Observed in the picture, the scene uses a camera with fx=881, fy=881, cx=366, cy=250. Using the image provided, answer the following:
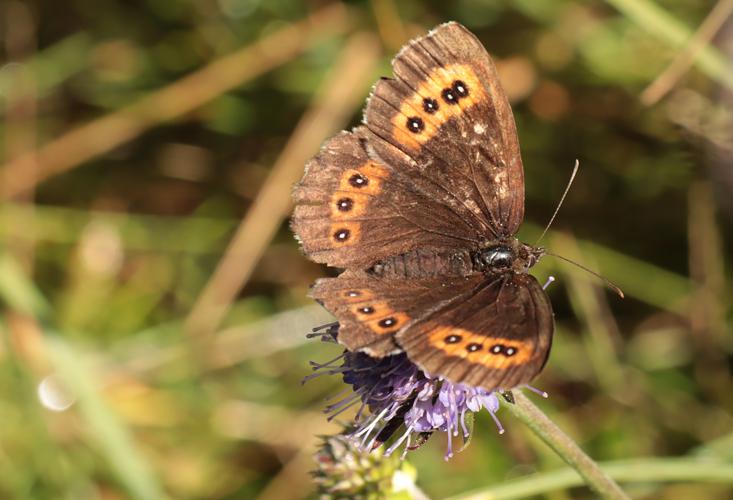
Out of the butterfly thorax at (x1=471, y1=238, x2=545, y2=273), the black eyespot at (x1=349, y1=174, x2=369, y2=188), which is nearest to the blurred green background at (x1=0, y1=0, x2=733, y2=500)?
the butterfly thorax at (x1=471, y1=238, x2=545, y2=273)

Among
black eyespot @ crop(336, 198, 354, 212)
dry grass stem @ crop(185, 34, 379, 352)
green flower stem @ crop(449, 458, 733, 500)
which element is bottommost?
green flower stem @ crop(449, 458, 733, 500)

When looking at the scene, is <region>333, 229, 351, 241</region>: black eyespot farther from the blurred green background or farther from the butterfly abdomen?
the blurred green background

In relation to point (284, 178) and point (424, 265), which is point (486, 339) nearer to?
point (424, 265)

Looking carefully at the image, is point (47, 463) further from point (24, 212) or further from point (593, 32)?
point (593, 32)

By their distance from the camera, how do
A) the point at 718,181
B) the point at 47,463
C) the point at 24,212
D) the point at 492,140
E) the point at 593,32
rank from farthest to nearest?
1. the point at 24,212
2. the point at 593,32
3. the point at 718,181
4. the point at 47,463
5. the point at 492,140

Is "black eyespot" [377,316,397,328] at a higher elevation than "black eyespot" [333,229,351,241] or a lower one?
lower

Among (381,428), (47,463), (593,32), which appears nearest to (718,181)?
(593,32)

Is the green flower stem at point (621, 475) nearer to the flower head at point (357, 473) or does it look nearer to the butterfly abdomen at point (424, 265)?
the flower head at point (357, 473)
